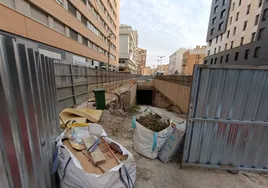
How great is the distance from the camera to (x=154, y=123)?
10.3ft

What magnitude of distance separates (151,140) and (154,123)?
2.00 feet

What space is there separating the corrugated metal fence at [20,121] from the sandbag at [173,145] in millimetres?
2075

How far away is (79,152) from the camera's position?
6.06 ft

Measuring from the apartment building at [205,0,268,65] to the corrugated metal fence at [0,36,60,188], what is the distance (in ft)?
75.3

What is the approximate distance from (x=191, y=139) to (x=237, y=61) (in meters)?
25.5

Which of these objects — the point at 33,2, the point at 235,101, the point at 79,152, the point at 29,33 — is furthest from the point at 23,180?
the point at 33,2

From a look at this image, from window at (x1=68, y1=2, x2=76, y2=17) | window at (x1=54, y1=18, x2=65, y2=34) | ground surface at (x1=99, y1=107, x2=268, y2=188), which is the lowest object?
ground surface at (x1=99, y1=107, x2=268, y2=188)

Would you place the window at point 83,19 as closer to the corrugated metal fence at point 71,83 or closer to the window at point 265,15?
the corrugated metal fence at point 71,83

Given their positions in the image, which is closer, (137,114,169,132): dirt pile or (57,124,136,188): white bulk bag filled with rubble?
(57,124,136,188): white bulk bag filled with rubble

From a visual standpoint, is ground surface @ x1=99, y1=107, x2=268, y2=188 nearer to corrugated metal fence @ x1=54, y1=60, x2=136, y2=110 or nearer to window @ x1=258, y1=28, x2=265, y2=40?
corrugated metal fence @ x1=54, y1=60, x2=136, y2=110

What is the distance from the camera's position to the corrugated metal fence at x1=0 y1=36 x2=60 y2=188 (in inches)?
38.8

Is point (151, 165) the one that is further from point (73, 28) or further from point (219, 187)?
point (73, 28)

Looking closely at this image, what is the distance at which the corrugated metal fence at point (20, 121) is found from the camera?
99cm

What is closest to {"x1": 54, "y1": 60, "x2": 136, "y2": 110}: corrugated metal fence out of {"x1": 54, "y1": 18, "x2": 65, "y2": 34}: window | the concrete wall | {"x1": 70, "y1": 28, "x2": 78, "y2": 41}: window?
the concrete wall
